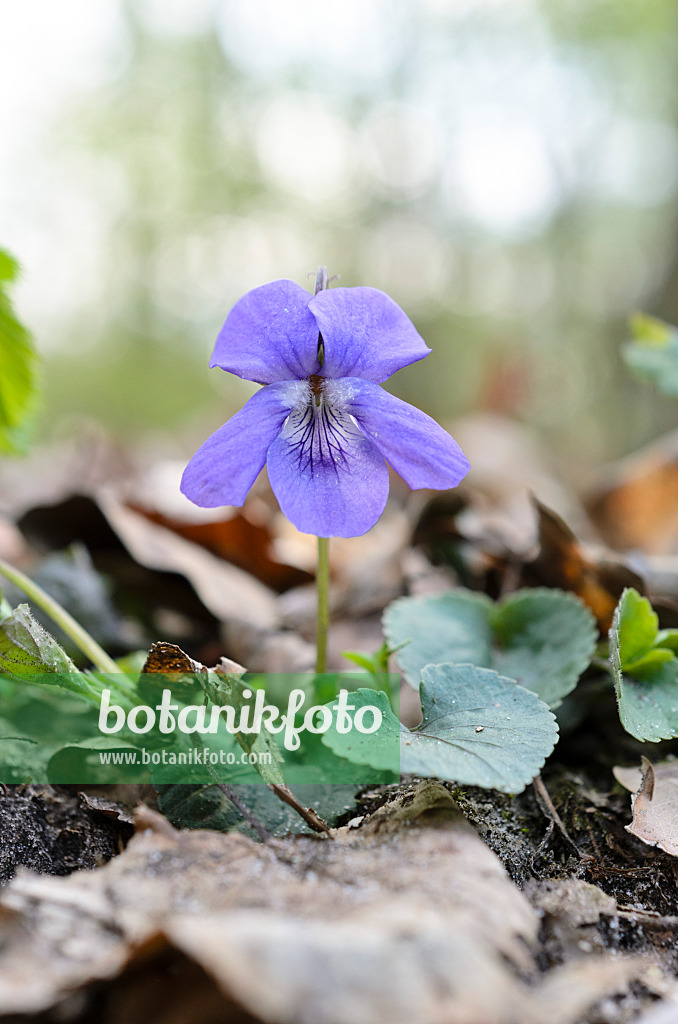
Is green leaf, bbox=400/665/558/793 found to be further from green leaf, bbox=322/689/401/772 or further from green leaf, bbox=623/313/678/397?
green leaf, bbox=623/313/678/397

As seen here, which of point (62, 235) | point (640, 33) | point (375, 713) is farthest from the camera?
point (62, 235)

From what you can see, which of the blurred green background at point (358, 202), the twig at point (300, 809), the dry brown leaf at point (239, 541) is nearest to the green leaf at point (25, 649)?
→ the twig at point (300, 809)

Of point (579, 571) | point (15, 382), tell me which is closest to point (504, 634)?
point (579, 571)

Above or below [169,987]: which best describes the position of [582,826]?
below

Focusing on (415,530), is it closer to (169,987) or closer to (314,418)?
(314,418)

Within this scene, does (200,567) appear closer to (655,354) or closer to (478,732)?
(478,732)

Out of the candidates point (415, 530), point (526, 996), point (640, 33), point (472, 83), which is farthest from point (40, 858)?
point (472, 83)

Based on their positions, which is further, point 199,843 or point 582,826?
point 582,826
